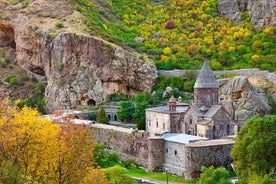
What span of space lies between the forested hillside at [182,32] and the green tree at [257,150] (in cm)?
3570

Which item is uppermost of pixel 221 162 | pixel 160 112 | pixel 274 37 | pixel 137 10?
pixel 137 10

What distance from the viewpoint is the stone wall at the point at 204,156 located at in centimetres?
4356

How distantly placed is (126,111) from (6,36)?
29190 mm

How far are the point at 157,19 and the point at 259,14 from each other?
48.9 feet

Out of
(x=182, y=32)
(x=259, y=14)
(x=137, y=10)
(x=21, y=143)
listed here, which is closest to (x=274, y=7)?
(x=259, y=14)

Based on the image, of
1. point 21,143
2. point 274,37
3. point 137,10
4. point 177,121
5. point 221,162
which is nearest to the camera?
point 21,143

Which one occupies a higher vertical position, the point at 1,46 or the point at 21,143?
the point at 1,46

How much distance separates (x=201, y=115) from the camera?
50.7 meters

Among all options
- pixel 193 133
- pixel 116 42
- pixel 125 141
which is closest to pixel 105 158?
pixel 125 141

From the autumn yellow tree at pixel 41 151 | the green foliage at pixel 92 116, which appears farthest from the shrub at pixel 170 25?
the autumn yellow tree at pixel 41 151

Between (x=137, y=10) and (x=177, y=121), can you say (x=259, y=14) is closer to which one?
(x=137, y=10)

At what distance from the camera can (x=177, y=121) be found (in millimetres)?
53094

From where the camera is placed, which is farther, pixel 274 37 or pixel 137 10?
pixel 137 10

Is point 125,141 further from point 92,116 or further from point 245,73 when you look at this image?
point 245,73
